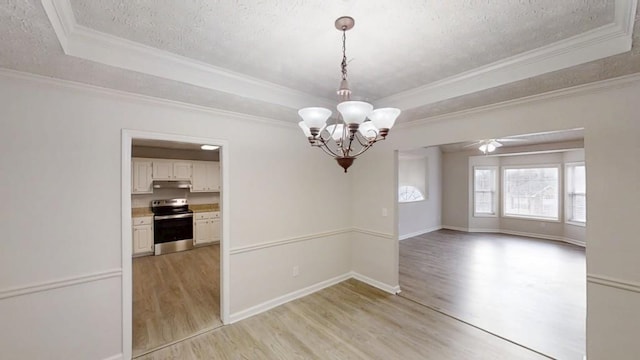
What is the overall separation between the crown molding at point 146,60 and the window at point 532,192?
8.00m

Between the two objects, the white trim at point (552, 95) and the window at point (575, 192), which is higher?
the white trim at point (552, 95)

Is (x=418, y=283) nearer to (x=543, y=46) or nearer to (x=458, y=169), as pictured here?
(x=543, y=46)

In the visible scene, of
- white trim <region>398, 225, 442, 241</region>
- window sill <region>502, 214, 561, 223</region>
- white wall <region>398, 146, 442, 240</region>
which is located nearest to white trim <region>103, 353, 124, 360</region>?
white trim <region>398, 225, 442, 241</region>

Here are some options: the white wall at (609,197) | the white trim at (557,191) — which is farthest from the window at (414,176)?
the white wall at (609,197)

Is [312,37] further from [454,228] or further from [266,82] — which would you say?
[454,228]

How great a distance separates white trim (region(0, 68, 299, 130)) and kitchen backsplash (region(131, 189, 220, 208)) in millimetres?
4529

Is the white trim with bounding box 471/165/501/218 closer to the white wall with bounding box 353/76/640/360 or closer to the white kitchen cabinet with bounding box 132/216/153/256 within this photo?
the white wall with bounding box 353/76/640/360

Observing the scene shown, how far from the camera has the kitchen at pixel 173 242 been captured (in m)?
2.96

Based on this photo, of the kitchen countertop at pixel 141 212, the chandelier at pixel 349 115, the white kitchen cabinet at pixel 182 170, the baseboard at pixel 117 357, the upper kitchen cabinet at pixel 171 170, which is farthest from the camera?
the white kitchen cabinet at pixel 182 170

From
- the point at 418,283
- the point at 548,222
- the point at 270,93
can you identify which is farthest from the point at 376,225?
the point at 548,222

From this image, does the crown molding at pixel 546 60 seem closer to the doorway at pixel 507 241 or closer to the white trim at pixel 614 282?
the doorway at pixel 507 241

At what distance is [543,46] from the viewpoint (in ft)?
6.40

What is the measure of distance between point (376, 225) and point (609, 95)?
2.80 metres

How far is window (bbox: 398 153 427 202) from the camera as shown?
7719mm
